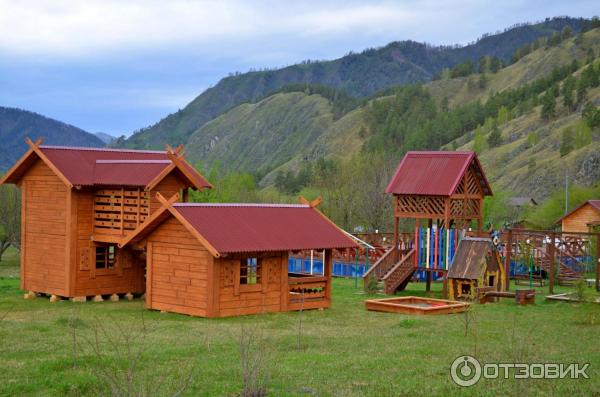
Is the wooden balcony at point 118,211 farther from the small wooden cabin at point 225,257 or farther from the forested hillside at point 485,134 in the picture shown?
the forested hillside at point 485,134

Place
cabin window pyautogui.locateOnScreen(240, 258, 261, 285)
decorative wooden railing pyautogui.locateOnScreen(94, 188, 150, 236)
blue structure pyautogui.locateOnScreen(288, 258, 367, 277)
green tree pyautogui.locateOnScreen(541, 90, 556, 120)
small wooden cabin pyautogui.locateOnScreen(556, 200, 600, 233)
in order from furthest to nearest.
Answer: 1. green tree pyautogui.locateOnScreen(541, 90, 556, 120)
2. small wooden cabin pyautogui.locateOnScreen(556, 200, 600, 233)
3. blue structure pyautogui.locateOnScreen(288, 258, 367, 277)
4. decorative wooden railing pyautogui.locateOnScreen(94, 188, 150, 236)
5. cabin window pyautogui.locateOnScreen(240, 258, 261, 285)

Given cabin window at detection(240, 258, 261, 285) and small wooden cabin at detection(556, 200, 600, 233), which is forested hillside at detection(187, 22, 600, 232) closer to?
small wooden cabin at detection(556, 200, 600, 233)

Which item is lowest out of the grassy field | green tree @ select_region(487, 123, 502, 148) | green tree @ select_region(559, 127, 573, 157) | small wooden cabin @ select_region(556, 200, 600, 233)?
the grassy field

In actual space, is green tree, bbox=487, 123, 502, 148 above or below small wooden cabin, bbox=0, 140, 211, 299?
above

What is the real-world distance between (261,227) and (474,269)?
876 cm

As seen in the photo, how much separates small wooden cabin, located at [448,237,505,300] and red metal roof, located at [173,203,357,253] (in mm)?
5481

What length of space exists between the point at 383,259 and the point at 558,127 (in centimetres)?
7995

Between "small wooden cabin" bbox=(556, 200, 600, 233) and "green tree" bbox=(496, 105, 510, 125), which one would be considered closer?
"small wooden cabin" bbox=(556, 200, 600, 233)

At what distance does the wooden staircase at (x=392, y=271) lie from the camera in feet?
102

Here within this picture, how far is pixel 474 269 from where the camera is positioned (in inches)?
1113

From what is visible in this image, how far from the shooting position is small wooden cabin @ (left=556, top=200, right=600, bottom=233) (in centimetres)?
5350

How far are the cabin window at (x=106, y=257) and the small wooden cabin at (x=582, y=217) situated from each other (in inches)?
1399

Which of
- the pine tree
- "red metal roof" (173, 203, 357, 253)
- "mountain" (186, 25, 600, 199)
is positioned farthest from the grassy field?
the pine tree

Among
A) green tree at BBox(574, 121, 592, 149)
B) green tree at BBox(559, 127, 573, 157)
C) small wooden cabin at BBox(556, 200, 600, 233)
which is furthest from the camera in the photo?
green tree at BBox(559, 127, 573, 157)
